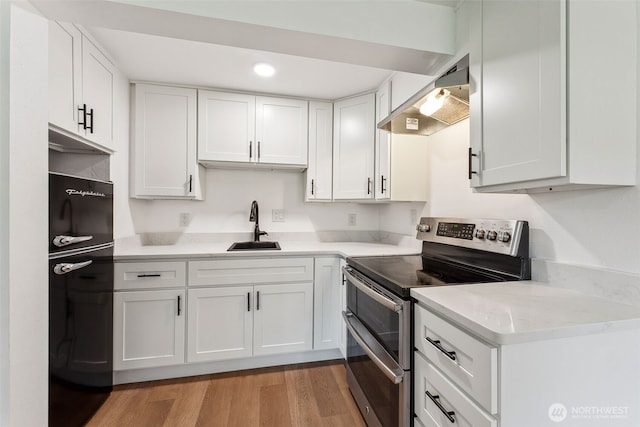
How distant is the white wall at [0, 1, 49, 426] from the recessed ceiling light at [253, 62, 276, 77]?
1.10m

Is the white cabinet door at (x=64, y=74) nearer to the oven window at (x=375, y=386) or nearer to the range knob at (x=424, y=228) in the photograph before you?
the oven window at (x=375, y=386)

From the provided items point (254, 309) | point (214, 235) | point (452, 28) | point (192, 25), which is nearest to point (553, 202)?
point (452, 28)

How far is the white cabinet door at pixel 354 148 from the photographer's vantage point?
90.7 inches

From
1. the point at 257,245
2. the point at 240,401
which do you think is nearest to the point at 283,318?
the point at 240,401

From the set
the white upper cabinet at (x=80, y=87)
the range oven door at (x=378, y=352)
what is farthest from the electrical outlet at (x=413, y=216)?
the white upper cabinet at (x=80, y=87)

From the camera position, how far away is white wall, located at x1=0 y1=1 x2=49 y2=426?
36.0 inches

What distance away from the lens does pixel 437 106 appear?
1399mm

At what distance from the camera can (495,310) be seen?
0.83 m

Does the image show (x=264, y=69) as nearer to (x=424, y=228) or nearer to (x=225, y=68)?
(x=225, y=68)

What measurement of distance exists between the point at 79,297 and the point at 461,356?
5.67 feet

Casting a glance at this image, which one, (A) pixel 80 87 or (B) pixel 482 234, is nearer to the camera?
(B) pixel 482 234

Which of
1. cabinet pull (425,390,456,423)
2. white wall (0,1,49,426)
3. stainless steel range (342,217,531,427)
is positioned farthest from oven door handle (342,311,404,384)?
A: white wall (0,1,49,426)

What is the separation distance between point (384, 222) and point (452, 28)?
5.78ft

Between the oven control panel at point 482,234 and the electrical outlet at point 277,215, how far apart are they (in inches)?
53.3
